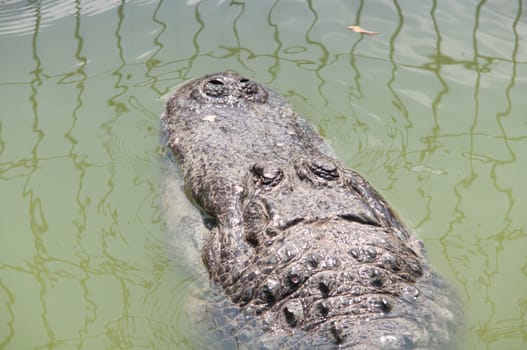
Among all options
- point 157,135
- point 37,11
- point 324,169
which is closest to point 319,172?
point 324,169

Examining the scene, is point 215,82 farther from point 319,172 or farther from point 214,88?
point 319,172

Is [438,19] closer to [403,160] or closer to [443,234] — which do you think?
[403,160]

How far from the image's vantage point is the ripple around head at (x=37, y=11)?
7156 mm

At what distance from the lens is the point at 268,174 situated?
3.96m

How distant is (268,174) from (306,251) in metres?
0.71

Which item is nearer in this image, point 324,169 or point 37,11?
point 324,169

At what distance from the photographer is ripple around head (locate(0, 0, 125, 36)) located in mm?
7156

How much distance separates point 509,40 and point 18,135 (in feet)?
15.8

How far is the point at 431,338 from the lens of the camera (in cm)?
320

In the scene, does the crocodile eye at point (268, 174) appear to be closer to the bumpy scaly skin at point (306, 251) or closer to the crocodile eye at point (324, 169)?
the bumpy scaly skin at point (306, 251)

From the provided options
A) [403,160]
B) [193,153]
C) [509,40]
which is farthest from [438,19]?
[193,153]

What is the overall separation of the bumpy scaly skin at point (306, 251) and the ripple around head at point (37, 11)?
337 centimetres

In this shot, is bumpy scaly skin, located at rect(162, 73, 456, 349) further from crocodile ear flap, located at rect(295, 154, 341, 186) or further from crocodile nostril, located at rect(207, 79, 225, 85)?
crocodile nostril, located at rect(207, 79, 225, 85)

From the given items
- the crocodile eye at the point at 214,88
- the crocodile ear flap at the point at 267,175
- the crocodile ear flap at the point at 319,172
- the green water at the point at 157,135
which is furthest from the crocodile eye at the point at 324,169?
the crocodile eye at the point at 214,88
